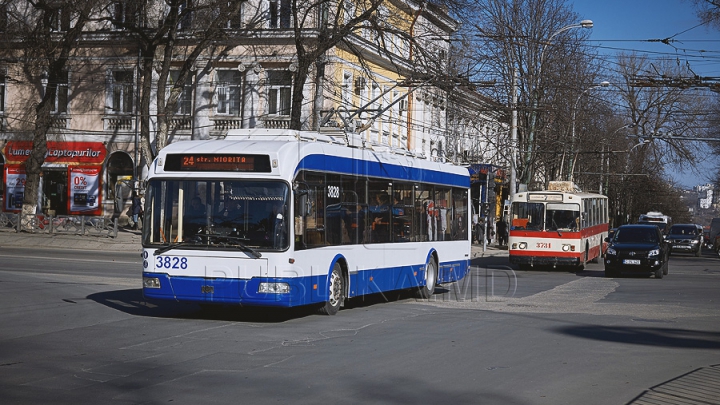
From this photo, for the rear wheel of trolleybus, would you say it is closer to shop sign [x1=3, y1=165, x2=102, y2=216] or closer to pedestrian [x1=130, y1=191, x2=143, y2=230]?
pedestrian [x1=130, y1=191, x2=143, y2=230]

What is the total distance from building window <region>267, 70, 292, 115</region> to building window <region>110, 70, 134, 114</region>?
23.8 ft

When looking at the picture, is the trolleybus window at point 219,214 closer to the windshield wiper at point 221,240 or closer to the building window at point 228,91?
the windshield wiper at point 221,240

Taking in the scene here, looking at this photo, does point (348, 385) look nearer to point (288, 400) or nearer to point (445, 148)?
point (288, 400)

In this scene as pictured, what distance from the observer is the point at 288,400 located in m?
8.25

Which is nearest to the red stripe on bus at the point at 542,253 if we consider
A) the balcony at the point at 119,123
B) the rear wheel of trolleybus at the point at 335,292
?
the rear wheel of trolleybus at the point at 335,292

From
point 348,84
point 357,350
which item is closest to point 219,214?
point 357,350

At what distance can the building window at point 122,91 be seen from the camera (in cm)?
4619

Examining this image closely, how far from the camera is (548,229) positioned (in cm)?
3262

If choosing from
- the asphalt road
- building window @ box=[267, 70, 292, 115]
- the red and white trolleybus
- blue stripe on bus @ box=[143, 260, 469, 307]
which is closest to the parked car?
the red and white trolleybus

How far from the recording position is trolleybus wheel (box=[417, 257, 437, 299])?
19.7 m

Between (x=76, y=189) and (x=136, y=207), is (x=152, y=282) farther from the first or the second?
(x=76, y=189)

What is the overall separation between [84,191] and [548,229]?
2521 centimetres

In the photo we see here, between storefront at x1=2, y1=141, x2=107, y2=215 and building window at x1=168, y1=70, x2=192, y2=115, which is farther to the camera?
storefront at x1=2, y1=141, x2=107, y2=215

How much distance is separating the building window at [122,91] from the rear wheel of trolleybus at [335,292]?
33049mm
